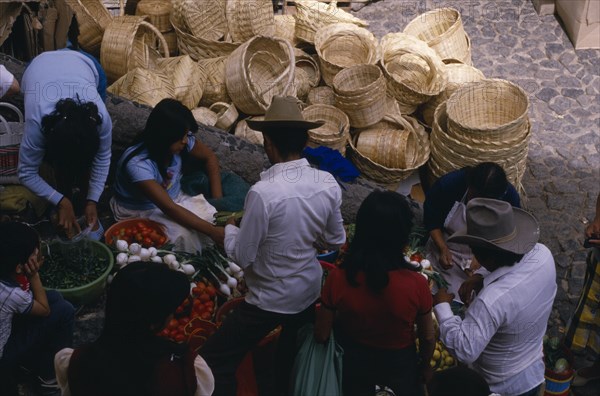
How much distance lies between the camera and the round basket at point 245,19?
25.0ft

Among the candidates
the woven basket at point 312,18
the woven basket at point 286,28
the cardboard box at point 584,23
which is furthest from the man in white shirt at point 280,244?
the cardboard box at point 584,23

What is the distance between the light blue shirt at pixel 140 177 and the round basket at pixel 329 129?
1710mm

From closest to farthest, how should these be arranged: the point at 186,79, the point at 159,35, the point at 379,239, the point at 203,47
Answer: the point at 379,239 < the point at 186,79 < the point at 159,35 < the point at 203,47

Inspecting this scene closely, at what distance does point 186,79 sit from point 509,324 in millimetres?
4309

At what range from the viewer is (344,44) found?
26.0 ft

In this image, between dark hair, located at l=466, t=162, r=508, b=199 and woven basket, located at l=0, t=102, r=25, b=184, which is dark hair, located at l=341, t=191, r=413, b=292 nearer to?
dark hair, located at l=466, t=162, r=508, b=199

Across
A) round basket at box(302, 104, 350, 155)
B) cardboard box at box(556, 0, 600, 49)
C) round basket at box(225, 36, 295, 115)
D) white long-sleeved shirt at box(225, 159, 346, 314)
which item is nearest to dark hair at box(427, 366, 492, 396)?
white long-sleeved shirt at box(225, 159, 346, 314)

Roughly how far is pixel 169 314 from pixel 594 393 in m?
3.22

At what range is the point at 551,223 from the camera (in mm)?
6598

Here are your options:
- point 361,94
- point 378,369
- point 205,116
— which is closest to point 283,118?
point 378,369

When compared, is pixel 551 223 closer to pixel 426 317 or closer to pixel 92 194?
pixel 426 317

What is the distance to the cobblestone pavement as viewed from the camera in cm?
633

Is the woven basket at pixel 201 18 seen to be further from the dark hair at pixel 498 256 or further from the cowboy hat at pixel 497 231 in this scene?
the dark hair at pixel 498 256

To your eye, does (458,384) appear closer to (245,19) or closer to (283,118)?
(283,118)
